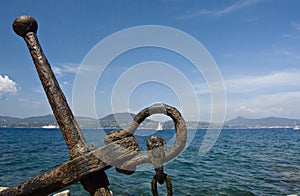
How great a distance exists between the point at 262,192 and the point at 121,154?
15.2 metres

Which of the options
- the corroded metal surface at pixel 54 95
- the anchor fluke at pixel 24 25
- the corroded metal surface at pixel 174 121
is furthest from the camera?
the anchor fluke at pixel 24 25

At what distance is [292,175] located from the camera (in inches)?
787

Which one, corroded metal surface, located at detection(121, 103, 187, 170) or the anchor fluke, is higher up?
the anchor fluke

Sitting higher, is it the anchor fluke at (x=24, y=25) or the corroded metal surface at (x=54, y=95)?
the anchor fluke at (x=24, y=25)

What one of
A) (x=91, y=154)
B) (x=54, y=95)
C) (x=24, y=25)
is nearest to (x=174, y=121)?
(x=91, y=154)

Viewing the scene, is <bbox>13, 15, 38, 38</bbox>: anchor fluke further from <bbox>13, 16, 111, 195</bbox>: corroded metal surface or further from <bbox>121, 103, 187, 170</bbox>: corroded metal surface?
<bbox>121, 103, 187, 170</bbox>: corroded metal surface

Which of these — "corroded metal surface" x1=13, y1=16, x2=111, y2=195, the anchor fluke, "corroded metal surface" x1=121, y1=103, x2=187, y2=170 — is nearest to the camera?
"corroded metal surface" x1=121, y1=103, x2=187, y2=170

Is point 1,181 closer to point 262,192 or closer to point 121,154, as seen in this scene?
point 262,192

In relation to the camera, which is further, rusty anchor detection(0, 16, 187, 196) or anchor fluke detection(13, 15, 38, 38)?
anchor fluke detection(13, 15, 38, 38)

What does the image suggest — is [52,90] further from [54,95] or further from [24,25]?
[24,25]

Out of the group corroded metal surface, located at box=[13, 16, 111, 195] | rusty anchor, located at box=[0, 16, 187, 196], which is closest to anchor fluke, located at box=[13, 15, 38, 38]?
corroded metal surface, located at box=[13, 16, 111, 195]

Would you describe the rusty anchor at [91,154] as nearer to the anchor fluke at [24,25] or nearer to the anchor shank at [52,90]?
the anchor shank at [52,90]

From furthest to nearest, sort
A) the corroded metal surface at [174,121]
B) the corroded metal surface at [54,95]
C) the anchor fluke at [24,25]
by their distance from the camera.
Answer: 1. the anchor fluke at [24,25]
2. the corroded metal surface at [54,95]
3. the corroded metal surface at [174,121]

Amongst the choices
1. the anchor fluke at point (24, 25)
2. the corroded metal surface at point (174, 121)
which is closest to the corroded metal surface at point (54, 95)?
the anchor fluke at point (24, 25)
